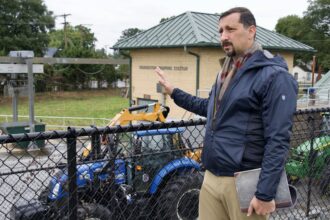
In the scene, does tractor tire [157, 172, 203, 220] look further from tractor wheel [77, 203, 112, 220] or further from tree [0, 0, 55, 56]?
tree [0, 0, 55, 56]

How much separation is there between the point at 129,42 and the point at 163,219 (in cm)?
1494

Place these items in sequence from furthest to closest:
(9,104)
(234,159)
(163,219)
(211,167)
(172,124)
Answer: (9,104)
(163,219)
(172,124)
(211,167)
(234,159)

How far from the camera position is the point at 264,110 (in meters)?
2.14

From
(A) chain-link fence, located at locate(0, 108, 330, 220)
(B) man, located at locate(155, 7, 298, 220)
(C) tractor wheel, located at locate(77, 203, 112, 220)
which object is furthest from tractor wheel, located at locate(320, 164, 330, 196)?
(B) man, located at locate(155, 7, 298, 220)

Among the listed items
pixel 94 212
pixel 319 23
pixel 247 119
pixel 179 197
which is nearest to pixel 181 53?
pixel 179 197

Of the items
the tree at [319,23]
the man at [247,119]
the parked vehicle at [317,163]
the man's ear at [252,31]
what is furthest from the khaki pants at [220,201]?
the tree at [319,23]

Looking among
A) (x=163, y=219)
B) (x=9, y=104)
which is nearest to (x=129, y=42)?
(x=163, y=219)

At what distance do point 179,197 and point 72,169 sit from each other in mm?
2716

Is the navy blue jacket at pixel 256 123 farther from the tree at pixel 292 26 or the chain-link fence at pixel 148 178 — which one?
the tree at pixel 292 26

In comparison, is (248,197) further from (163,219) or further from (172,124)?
(163,219)

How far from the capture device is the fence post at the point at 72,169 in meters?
2.41

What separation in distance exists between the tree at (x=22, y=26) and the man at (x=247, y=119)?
39.7 metres

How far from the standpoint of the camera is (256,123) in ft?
7.23

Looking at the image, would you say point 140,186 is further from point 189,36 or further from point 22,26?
point 22,26
